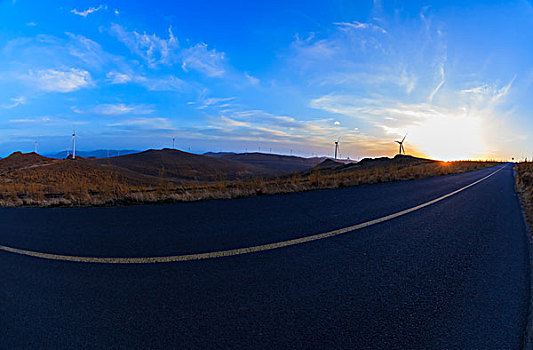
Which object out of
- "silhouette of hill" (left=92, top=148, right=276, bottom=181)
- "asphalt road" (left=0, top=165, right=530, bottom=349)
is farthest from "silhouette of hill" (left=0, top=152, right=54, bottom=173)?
"asphalt road" (left=0, top=165, right=530, bottom=349)

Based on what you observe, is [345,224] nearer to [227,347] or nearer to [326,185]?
[227,347]

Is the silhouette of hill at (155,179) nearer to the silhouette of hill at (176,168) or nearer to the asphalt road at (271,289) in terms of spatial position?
the silhouette of hill at (176,168)

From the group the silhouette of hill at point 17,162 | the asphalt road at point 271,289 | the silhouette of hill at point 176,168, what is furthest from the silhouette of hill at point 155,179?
the asphalt road at point 271,289

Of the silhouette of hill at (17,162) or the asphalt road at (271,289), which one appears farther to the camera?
the silhouette of hill at (17,162)

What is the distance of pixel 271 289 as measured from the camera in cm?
262

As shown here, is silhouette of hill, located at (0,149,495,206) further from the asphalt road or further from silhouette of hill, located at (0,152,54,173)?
the asphalt road

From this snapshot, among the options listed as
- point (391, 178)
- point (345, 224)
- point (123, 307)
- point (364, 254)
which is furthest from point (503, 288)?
point (391, 178)

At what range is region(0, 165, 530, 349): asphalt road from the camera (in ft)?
6.55

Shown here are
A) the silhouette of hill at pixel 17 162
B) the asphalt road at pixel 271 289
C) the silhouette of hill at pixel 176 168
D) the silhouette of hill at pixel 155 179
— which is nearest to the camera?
the asphalt road at pixel 271 289

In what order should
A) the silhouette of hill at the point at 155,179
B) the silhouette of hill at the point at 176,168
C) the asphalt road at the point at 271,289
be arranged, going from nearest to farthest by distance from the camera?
the asphalt road at the point at 271,289
the silhouette of hill at the point at 155,179
the silhouette of hill at the point at 176,168

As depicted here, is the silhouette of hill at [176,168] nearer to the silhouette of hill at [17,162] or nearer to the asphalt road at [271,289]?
the silhouette of hill at [17,162]

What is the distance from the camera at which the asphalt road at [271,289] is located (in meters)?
2.00

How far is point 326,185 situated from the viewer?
38.3 ft

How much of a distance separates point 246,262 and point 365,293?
4.90 feet
